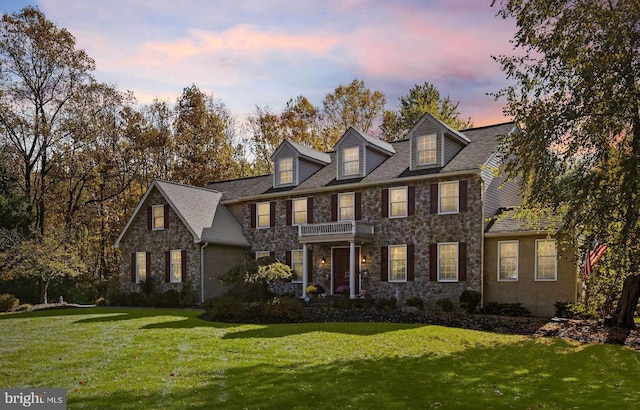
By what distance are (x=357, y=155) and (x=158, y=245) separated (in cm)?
1158

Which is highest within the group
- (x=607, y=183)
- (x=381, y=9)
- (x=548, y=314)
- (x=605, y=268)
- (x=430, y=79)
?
(x=430, y=79)

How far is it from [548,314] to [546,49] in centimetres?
1087

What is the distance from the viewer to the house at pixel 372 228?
23.0 m

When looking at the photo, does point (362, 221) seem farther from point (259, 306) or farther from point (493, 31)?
point (493, 31)

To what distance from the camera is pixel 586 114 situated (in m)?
14.7

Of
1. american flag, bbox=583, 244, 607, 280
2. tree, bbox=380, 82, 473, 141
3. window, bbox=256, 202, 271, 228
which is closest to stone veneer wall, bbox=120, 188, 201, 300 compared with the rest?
window, bbox=256, 202, 271, 228

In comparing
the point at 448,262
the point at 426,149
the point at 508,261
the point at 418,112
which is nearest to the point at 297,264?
the point at 448,262

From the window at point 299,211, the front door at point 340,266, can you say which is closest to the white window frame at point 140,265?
the window at point 299,211

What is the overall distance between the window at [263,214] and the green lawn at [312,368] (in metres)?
12.8

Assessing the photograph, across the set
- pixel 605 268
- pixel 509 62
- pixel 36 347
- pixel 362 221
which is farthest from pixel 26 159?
pixel 605 268

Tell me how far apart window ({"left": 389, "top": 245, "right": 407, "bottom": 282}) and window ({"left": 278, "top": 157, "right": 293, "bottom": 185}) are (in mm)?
7412

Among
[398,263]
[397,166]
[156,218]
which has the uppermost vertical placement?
[397,166]

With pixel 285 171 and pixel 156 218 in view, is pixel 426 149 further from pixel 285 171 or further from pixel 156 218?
pixel 156 218

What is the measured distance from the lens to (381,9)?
1523 cm
